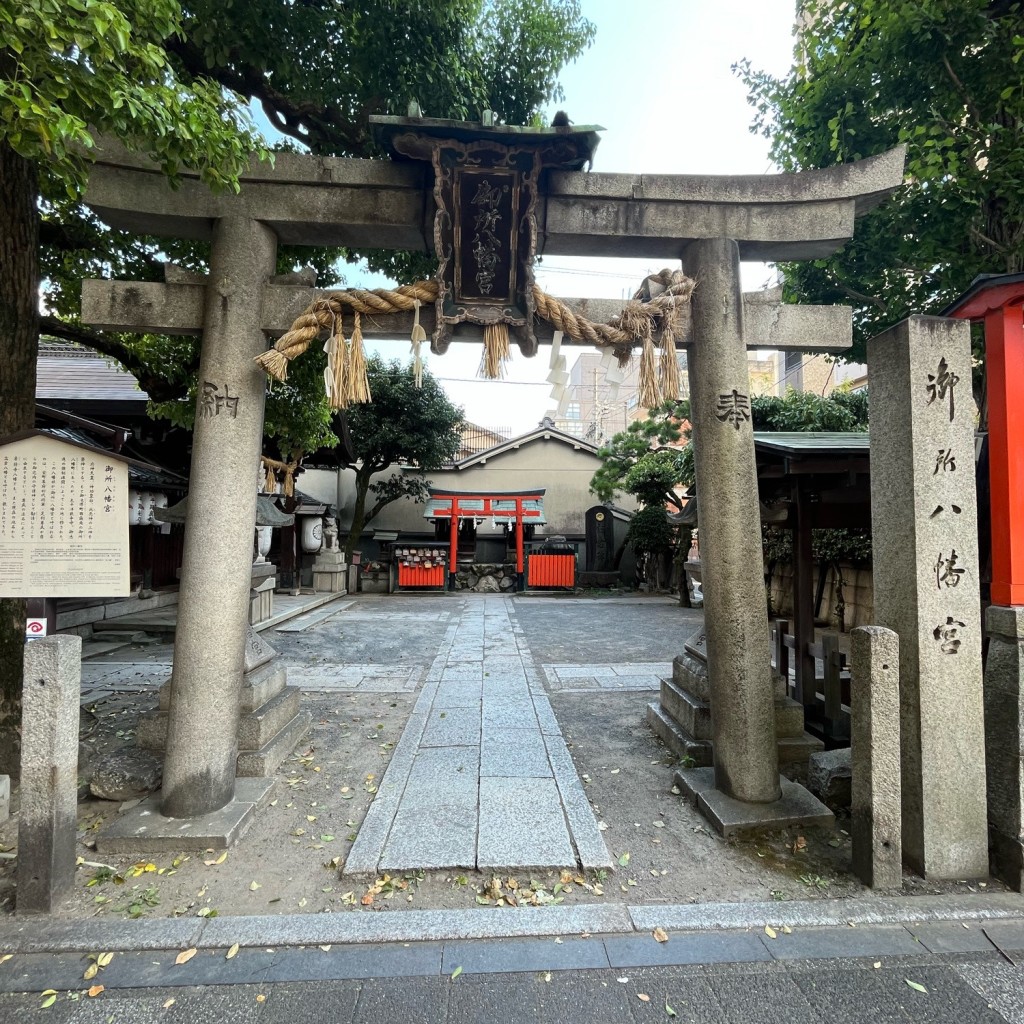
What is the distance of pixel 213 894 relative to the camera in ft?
10.2

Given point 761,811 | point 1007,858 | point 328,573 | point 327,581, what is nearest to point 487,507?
point 328,573

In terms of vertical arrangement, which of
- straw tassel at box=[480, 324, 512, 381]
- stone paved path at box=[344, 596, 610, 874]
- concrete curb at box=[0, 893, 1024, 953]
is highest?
straw tassel at box=[480, 324, 512, 381]

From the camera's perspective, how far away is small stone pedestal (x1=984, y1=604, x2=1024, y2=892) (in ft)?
10.4

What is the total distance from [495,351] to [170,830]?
3.88 meters

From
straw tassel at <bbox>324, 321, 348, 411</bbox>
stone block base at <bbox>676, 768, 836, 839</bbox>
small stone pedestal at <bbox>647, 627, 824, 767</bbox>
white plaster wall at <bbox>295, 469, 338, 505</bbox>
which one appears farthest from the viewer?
white plaster wall at <bbox>295, 469, 338, 505</bbox>

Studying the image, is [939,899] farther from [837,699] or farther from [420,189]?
[420,189]

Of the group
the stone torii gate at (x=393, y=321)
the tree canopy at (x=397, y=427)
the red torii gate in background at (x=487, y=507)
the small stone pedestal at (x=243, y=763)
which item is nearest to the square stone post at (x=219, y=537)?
the stone torii gate at (x=393, y=321)

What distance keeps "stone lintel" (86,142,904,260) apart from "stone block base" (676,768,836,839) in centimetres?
409

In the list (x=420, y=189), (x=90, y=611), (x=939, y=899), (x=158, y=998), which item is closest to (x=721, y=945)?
(x=939, y=899)

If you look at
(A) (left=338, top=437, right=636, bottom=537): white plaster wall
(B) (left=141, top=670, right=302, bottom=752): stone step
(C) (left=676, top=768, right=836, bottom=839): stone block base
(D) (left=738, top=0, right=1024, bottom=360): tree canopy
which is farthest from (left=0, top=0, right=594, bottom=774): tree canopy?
(A) (left=338, top=437, right=636, bottom=537): white plaster wall

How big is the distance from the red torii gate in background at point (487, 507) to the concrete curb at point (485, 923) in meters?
17.0

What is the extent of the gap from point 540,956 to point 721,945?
3.01ft

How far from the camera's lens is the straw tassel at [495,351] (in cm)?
404

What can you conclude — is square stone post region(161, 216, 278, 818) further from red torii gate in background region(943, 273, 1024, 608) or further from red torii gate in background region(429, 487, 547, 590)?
red torii gate in background region(429, 487, 547, 590)
